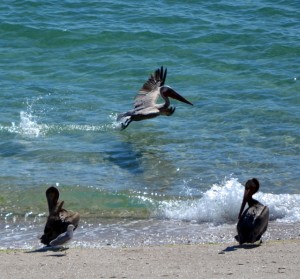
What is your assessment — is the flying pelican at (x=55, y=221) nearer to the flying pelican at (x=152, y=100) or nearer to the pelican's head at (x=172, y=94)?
the flying pelican at (x=152, y=100)

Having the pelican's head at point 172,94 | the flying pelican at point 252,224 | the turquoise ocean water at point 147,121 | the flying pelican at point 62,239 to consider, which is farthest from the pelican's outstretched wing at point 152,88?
the flying pelican at point 62,239

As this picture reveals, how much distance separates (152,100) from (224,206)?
4642 mm

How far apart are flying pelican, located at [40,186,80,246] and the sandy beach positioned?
0.71 ft

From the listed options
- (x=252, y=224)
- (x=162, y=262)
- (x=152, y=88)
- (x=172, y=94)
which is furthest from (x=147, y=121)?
(x=162, y=262)

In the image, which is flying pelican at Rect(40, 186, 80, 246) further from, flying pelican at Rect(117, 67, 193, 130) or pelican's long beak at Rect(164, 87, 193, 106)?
pelican's long beak at Rect(164, 87, 193, 106)

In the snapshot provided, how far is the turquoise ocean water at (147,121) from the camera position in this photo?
10.9 m

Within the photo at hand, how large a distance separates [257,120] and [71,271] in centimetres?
742

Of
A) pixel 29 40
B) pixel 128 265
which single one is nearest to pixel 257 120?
pixel 29 40

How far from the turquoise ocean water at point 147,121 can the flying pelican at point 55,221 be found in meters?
0.54

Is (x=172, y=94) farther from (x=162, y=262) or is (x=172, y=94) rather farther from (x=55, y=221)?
(x=162, y=262)

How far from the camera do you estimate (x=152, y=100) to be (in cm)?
1533

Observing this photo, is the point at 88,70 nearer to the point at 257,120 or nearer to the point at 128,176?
the point at 257,120

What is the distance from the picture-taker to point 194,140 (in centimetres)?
1392

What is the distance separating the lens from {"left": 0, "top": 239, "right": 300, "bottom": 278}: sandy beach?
308 inches
